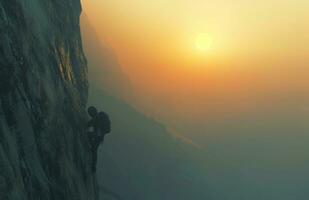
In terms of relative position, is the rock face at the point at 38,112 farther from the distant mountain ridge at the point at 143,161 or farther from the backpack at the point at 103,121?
the distant mountain ridge at the point at 143,161

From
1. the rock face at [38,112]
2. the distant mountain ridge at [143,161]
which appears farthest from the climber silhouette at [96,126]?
the distant mountain ridge at [143,161]

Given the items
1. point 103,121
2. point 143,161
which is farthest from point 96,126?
point 143,161

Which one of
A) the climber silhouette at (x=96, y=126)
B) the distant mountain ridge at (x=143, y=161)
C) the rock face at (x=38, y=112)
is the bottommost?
the distant mountain ridge at (x=143, y=161)

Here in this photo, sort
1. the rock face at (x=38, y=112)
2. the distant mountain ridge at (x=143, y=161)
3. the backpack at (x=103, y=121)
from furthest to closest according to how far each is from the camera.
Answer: the distant mountain ridge at (x=143, y=161), the backpack at (x=103, y=121), the rock face at (x=38, y=112)

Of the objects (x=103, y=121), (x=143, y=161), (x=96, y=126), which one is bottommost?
(x=143, y=161)

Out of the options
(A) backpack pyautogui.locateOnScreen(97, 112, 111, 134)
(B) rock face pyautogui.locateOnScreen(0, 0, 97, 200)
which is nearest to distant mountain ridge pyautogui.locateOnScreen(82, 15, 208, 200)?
(A) backpack pyautogui.locateOnScreen(97, 112, 111, 134)

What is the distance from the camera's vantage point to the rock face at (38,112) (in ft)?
50.2

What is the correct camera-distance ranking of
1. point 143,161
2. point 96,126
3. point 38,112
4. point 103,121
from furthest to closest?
point 143,161, point 96,126, point 103,121, point 38,112

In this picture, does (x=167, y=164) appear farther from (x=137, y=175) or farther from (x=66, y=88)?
(x=66, y=88)

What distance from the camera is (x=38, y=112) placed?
18406 mm

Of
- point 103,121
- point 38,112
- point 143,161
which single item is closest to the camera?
point 38,112

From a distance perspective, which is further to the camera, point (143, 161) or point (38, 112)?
point (143, 161)

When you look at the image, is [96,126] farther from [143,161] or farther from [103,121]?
[143,161]

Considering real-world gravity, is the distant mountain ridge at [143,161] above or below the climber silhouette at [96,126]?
below
